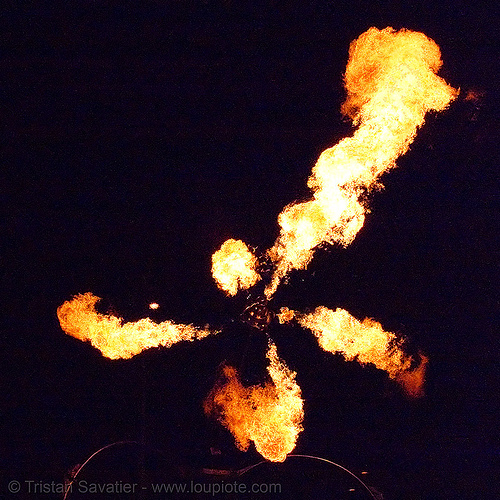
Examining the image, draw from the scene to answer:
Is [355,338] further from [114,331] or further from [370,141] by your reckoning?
[114,331]

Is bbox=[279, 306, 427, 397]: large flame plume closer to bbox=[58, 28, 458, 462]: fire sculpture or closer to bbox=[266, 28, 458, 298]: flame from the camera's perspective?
bbox=[58, 28, 458, 462]: fire sculpture

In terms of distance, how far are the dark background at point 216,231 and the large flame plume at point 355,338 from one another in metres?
0.24

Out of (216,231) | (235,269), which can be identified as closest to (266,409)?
(235,269)

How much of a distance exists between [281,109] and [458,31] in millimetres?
1198

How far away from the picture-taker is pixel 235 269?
2291 mm

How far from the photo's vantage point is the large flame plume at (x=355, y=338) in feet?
7.34

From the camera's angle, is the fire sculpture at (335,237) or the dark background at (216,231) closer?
the fire sculpture at (335,237)

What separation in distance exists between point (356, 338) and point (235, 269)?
0.76m

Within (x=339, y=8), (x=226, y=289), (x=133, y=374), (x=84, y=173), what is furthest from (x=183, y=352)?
(x=339, y=8)

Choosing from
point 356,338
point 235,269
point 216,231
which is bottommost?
point 356,338

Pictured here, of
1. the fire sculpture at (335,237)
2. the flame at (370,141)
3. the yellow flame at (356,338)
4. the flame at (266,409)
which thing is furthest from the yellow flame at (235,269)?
the flame at (266,409)

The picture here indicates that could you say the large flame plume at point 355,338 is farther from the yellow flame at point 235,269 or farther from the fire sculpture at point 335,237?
the yellow flame at point 235,269

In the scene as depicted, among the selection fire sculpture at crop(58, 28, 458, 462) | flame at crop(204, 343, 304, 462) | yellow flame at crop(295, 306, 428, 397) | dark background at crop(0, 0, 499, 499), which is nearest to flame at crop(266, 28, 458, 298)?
fire sculpture at crop(58, 28, 458, 462)

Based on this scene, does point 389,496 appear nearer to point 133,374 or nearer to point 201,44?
point 133,374
